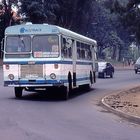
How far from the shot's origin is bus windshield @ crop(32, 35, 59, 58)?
22.9 meters

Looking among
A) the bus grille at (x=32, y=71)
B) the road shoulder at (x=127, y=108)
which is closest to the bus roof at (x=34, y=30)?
the bus grille at (x=32, y=71)

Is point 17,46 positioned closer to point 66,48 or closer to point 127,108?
point 66,48

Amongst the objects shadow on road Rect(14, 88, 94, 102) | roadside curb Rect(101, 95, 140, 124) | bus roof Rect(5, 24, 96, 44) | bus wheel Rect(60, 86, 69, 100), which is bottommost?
roadside curb Rect(101, 95, 140, 124)

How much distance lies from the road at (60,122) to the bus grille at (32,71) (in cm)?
125

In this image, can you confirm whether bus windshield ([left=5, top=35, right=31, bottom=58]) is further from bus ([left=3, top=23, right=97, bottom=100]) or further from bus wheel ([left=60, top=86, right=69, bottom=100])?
bus wheel ([left=60, top=86, right=69, bottom=100])

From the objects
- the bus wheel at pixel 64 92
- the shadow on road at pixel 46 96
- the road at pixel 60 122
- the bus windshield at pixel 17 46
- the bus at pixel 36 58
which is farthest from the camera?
the shadow on road at pixel 46 96

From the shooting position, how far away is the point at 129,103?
72.0ft

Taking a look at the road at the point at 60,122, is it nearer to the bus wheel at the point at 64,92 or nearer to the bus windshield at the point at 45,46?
the bus wheel at the point at 64,92

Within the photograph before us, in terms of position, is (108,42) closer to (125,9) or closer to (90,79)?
(125,9)

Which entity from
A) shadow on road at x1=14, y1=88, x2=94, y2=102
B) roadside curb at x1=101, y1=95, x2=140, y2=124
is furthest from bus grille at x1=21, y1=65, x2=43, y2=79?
roadside curb at x1=101, y1=95, x2=140, y2=124

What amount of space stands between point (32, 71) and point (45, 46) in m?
1.22

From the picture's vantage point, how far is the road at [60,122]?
→ 42.3 feet

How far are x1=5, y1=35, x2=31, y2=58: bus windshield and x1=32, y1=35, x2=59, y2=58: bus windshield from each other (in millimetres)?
321

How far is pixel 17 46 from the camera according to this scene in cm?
2338
